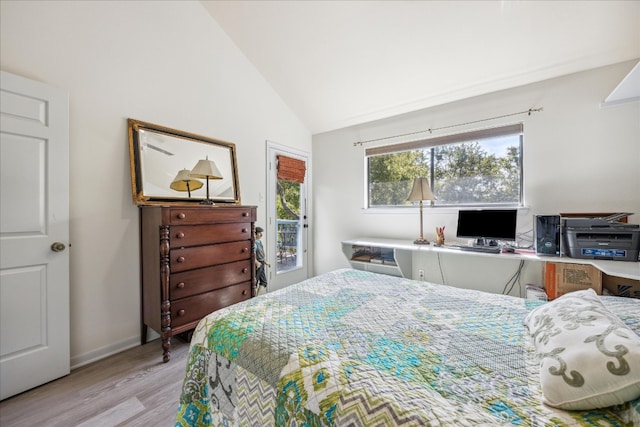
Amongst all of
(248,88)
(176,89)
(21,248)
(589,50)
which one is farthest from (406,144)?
(21,248)

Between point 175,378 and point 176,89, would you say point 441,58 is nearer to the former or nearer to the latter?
point 176,89

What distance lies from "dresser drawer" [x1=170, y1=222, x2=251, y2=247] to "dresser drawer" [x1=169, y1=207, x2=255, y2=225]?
0.04 meters

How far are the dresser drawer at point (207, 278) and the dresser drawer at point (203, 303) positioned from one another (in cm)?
4

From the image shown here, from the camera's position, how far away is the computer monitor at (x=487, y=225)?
2.54 m

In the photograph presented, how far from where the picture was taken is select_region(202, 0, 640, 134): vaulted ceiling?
7.13ft

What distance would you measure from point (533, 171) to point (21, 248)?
4.10m

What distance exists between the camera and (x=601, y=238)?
2053 mm

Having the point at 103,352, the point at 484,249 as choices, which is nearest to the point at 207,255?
the point at 103,352

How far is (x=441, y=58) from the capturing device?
2.65 meters

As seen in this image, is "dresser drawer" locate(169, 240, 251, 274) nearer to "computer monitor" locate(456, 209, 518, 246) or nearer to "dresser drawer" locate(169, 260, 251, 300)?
"dresser drawer" locate(169, 260, 251, 300)

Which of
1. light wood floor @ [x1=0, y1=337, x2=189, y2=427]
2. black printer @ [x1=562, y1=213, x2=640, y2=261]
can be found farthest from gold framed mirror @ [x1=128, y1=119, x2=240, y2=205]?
black printer @ [x1=562, y1=213, x2=640, y2=261]

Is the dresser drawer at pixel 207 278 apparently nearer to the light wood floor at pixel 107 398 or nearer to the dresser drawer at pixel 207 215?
the dresser drawer at pixel 207 215

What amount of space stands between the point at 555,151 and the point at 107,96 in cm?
393

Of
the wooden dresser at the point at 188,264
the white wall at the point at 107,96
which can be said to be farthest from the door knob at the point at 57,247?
the wooden dresser at the point at 188,264
